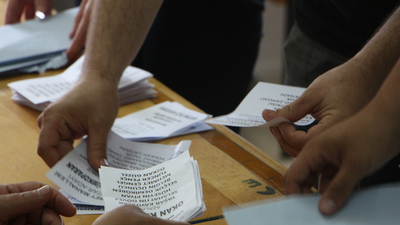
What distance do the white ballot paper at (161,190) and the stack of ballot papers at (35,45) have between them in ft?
2.55

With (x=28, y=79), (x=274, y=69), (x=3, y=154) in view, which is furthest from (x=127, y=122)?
(x=274, y=69)

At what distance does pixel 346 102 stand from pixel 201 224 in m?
0.30

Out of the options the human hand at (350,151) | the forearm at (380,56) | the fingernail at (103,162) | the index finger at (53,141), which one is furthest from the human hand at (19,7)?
the human hand at (350,151)

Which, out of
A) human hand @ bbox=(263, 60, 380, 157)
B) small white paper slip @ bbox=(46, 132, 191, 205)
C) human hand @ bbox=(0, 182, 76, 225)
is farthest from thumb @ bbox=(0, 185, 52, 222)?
human hand @ bbox=(263, 60, 380, 157)

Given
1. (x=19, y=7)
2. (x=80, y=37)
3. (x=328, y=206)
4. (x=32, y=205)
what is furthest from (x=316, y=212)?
(x=19, y=7)

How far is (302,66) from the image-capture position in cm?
122

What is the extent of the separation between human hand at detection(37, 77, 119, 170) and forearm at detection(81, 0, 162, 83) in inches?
3.2

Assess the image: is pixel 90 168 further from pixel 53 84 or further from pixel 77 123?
pixel 53 84

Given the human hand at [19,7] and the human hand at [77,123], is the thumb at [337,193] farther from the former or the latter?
the human hand at [19,7]

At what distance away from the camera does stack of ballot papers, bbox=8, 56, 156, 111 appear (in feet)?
3.52

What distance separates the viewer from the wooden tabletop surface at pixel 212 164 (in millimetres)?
714

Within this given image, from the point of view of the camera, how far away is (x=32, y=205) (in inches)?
22.9

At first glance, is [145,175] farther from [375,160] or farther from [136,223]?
[375,160]

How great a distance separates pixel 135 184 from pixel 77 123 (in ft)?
0.77
